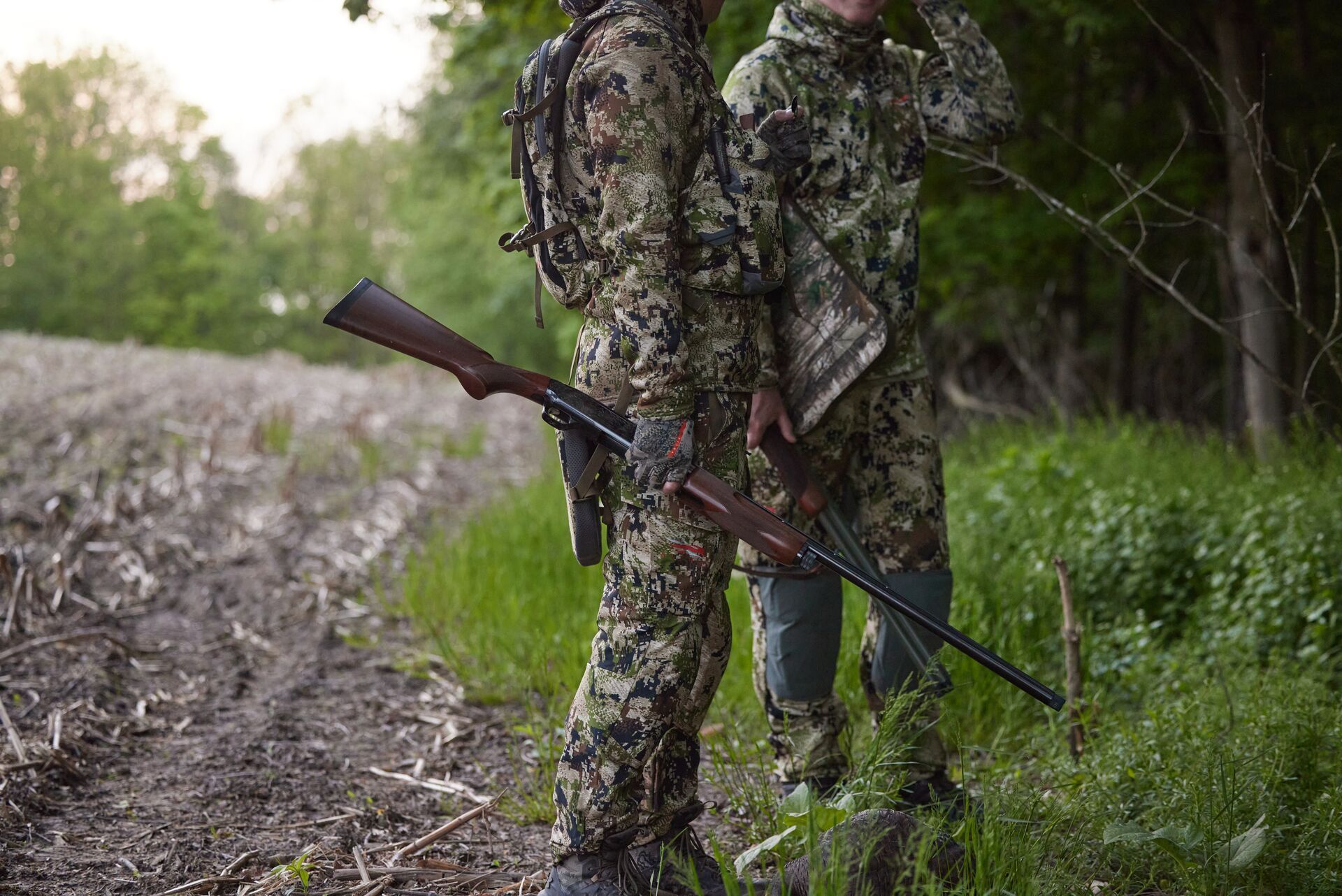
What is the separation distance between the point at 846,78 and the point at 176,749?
316 cm

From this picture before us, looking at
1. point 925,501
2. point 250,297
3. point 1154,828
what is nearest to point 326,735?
point 925,501

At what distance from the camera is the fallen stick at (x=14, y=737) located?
3.53 m

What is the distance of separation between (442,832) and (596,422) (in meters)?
1.31

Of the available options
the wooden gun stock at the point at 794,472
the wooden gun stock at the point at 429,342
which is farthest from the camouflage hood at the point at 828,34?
the wooden gun stock at the point at 429,342

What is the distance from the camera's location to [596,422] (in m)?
2.67

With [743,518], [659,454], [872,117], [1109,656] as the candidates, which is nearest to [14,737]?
[659,454]

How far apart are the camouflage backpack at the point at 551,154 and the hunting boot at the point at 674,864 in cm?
130

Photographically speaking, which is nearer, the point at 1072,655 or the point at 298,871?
the point at 298,871

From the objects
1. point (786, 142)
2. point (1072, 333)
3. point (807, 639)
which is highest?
point (1072, 333)

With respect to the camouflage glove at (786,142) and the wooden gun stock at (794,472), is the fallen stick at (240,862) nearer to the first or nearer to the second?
the wooden gun stock at (794,472)

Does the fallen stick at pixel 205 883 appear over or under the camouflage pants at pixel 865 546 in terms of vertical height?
under

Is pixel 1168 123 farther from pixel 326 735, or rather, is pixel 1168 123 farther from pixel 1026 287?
pixel 326 735

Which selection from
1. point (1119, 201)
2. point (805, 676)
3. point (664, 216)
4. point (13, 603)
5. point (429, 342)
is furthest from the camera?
point (1119, 201)

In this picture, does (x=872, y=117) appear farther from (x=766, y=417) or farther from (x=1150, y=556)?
(x=1150, y=556)
